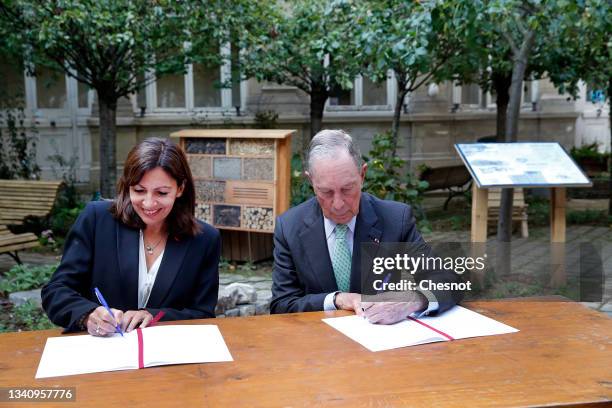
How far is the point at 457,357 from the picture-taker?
80.6 inches

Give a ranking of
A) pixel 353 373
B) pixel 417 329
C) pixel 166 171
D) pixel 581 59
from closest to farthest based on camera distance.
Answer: pixel 353 373, pixel 417 329, pixel 166 171, pixel 581 59

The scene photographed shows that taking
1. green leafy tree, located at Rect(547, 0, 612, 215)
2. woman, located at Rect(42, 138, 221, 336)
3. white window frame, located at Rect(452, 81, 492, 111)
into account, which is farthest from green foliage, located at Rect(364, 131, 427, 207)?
white window frame, located at Rect(452, 81, 492, 111)

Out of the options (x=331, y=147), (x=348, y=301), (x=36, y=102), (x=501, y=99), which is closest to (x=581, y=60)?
(x=501, y=99)

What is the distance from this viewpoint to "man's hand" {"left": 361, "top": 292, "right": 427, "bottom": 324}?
2395mm

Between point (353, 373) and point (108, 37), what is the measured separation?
6.57 meters

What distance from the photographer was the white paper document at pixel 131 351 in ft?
6.38

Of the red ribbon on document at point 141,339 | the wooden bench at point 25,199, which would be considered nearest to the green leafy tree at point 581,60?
the red ribbon on document at point 141,339

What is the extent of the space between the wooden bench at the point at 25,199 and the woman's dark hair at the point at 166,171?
6.25 m

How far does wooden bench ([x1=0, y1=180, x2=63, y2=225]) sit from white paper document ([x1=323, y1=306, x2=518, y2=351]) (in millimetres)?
6897

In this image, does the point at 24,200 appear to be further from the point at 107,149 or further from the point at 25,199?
the point at 107,149

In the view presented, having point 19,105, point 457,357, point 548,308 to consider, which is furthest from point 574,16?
point 19,105

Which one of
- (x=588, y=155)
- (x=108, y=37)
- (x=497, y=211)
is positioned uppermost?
(x=108, y=37)

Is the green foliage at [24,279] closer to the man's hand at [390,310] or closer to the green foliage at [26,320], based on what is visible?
the green foliage at [26,320]

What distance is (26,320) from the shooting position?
4801mm
